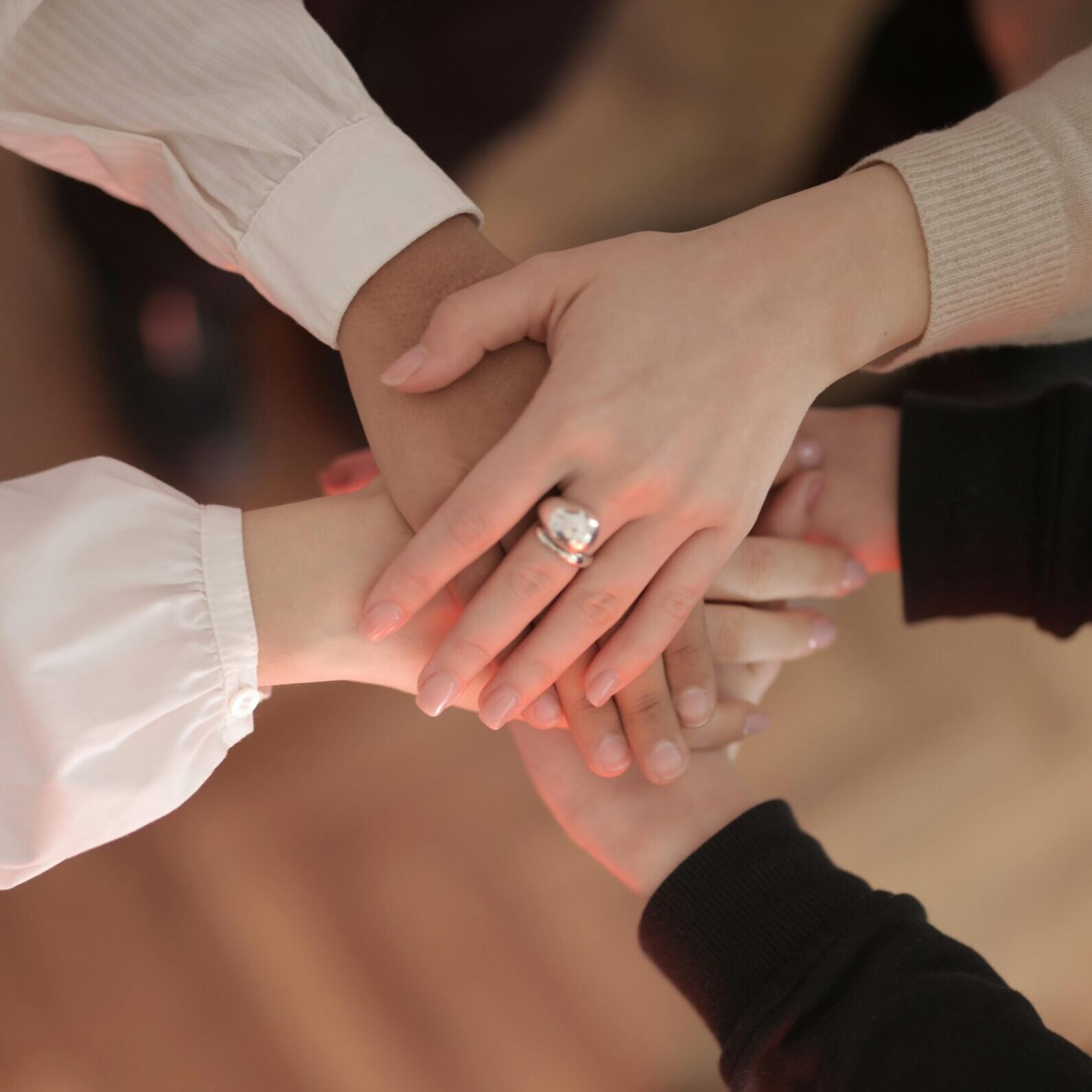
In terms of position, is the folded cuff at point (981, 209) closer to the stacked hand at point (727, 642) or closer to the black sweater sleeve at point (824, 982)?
the stacked hand at point (727, 642)

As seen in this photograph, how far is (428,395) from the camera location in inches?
31.0

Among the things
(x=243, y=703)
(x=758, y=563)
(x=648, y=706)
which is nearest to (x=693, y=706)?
(x=648, y=706)

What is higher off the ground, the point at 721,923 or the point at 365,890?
the point at 721,923

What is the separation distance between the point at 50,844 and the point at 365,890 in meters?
0.58

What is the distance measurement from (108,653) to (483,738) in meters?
0.66

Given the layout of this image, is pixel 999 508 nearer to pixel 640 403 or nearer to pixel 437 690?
pixel 640 403

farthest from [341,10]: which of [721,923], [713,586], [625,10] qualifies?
[721,923]

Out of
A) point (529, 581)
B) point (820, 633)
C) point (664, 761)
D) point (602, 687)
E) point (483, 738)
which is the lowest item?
point (483, 738)

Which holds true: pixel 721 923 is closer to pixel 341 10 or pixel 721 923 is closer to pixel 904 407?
pixel 904 407

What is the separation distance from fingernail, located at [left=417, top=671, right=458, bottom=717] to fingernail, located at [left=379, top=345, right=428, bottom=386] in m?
0.23

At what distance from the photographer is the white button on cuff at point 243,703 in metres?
0.75

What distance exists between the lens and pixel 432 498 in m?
0.77

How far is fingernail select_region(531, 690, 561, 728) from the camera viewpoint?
2.74ft

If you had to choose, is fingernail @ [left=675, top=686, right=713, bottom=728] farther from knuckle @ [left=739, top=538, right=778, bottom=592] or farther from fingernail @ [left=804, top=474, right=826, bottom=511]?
fingernail @ [left=804, top=474, right=826, bottom=511]
